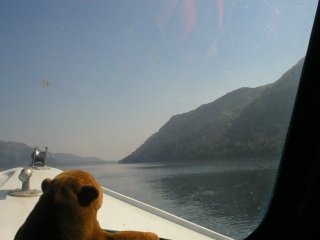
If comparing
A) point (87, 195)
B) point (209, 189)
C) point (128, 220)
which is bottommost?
point (209, 189)

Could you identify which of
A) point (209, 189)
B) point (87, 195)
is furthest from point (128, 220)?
point (209, 189)

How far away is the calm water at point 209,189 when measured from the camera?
3698mm

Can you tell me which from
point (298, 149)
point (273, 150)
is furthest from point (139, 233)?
point (273, 150)

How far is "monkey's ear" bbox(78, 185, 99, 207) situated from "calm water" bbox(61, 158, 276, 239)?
4.48ft

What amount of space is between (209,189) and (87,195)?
44574mm

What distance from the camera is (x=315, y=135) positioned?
8.00 feet

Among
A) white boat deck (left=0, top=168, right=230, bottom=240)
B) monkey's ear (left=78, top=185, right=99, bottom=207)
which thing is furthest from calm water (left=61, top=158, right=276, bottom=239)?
monkey's ear (left=78, top=185, right=99, bottom=207)

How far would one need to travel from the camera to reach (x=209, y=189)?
4547 cm

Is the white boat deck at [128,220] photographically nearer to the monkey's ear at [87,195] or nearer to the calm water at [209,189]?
the calm water at [209,189]

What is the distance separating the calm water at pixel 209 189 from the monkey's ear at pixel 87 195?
4.48 ft

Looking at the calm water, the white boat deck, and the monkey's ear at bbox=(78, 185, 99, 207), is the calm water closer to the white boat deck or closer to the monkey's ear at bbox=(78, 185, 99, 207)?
A: the white boat deck

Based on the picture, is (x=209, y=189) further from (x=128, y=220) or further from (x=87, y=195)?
(x=87, y=195)

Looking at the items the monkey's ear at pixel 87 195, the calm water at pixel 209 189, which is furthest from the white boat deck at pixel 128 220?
the monkey's ear at pixel 87 195

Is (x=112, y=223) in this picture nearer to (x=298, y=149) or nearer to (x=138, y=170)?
(x=298, y=149)
